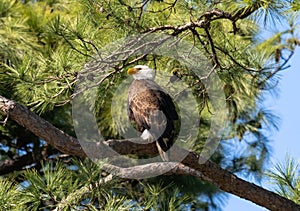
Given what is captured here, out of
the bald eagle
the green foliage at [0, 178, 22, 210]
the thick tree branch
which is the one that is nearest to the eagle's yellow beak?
the bald eagle

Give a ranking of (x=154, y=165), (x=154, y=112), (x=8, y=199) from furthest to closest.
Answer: (x=154, y=112)
(x=154, y=165)
(x=8, y=199)

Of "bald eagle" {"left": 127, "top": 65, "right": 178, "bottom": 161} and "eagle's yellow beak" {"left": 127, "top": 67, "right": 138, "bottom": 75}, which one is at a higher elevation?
"eagle's yellow beak" {"left": 127, "top": 67, "right": 138, "bottom": 75}

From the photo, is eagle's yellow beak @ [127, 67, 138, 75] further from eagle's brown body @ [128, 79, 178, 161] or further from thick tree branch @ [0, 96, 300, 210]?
thick tree branch @ [0, 96, 300, 210]

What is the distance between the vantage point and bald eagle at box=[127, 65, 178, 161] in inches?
79.7

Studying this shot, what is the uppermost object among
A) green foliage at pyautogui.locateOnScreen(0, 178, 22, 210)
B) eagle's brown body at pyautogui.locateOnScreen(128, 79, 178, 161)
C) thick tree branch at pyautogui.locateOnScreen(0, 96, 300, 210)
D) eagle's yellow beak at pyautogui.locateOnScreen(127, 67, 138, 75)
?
eagle's yellow beak at pyautogui.locateOnScreen(127, 67, 138, 75)

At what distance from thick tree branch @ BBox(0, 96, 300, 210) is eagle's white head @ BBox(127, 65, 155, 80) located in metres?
0.23

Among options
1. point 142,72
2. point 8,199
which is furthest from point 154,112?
point 8,199

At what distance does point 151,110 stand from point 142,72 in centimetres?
12

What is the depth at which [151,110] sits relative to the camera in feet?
6.84

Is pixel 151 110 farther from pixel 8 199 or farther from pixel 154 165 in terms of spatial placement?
pixel 8 199

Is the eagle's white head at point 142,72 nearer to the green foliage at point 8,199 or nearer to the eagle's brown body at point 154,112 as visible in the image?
A: the eagle's brown body at point 154,112

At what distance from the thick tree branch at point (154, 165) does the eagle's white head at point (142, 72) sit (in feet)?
0.74

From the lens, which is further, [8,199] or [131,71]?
[131,71]

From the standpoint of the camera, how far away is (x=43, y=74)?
6.31ft
